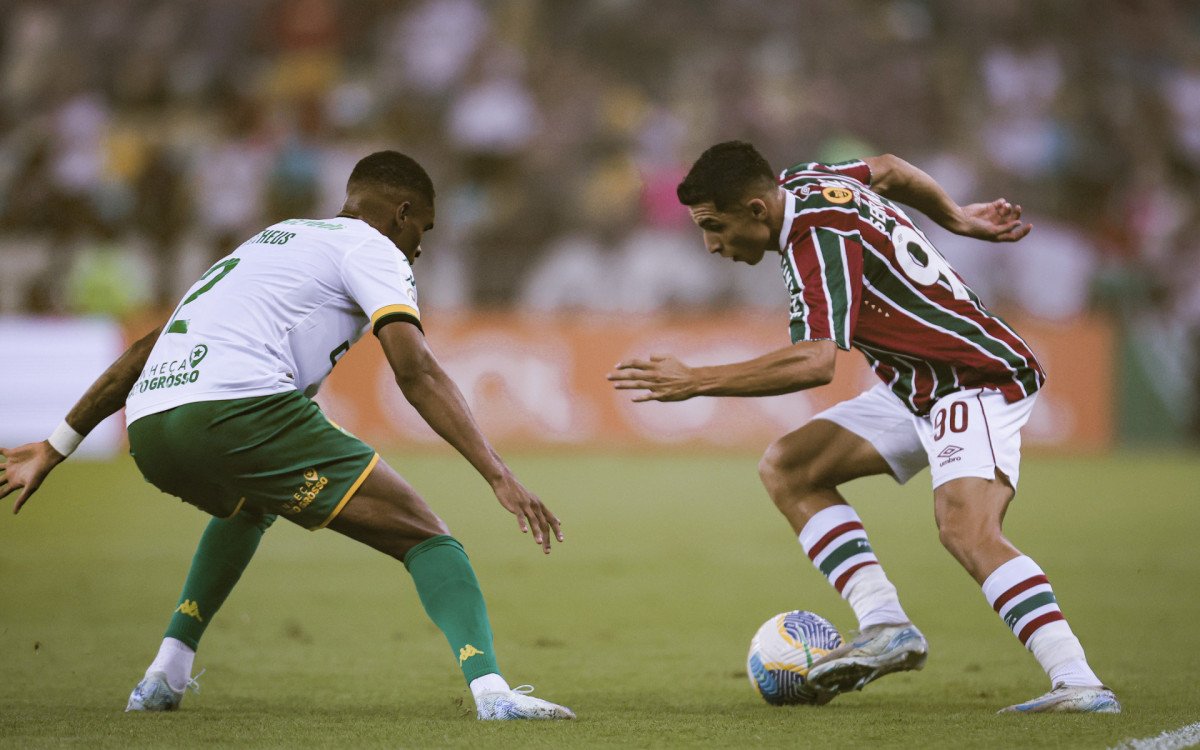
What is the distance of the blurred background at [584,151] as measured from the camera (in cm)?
1714

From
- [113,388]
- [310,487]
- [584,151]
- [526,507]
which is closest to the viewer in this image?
[526,507]

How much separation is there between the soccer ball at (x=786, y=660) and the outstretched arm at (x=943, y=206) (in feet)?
5.79

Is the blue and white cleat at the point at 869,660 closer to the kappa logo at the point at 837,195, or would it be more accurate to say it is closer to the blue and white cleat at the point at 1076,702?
the blue and white cleat at the point at 1076,702

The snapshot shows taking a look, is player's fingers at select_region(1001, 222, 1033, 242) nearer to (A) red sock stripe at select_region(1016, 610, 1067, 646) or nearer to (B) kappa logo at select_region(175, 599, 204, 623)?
(A) red sock stripe at select_region(1016, 610, 1067, 646)

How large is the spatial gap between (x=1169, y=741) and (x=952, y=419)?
1.43m

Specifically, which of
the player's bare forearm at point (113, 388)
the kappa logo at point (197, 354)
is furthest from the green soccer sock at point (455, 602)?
the player's bare forearm at point (113, 388)

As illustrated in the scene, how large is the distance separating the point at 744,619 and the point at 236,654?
257 cm

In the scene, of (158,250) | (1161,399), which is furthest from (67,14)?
(1161,399)

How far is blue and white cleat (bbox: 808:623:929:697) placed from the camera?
18.0ft

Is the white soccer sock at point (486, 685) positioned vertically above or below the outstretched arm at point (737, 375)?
below

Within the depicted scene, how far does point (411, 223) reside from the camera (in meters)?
5.32

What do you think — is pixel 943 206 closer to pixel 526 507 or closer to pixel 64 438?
pixel 526 507

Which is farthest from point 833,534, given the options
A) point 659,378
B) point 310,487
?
point 310,487

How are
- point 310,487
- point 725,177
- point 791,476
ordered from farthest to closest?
point 791,476, point 725,177, point 310,487
